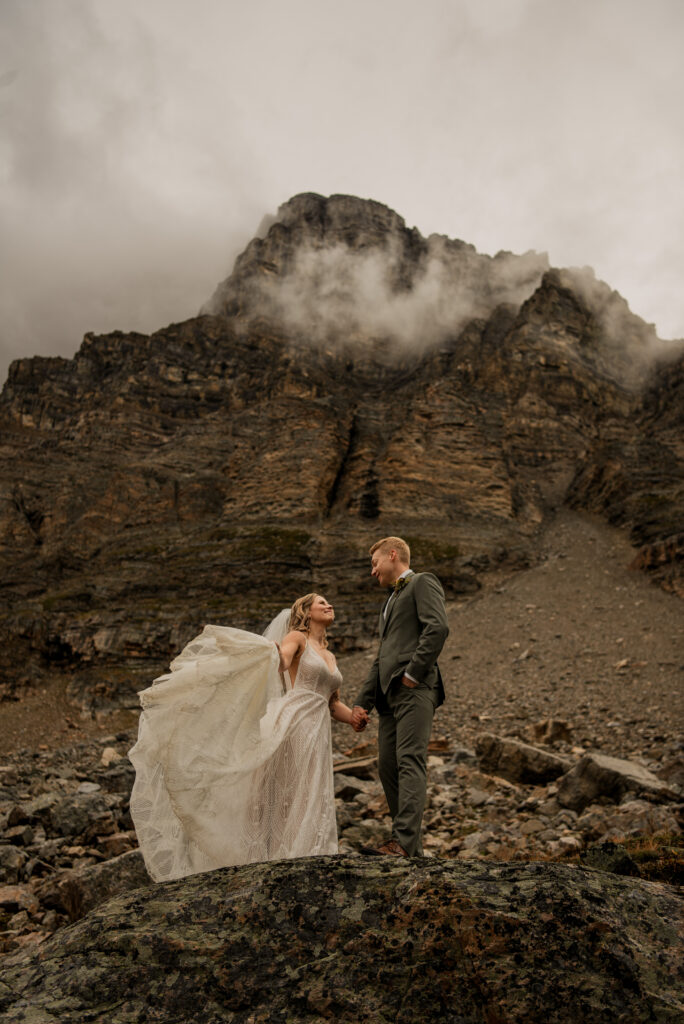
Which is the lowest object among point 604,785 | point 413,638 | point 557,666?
point 557,666

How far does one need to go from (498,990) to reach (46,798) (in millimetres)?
8994

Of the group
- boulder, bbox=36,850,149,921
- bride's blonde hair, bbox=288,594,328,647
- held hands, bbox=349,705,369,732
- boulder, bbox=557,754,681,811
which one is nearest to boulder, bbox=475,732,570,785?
boulder, bbox=557,754,681,811

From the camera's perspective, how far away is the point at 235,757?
176 inches

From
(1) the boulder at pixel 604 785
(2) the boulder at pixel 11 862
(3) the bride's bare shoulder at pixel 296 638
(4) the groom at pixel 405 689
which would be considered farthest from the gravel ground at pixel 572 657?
(2) the boulder at pixel 11 862

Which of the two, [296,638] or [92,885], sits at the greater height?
[296,638]

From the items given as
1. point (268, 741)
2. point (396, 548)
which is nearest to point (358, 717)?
point (268, 741)

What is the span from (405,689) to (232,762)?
4.83ft

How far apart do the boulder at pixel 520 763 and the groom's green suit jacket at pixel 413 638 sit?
5.54 m

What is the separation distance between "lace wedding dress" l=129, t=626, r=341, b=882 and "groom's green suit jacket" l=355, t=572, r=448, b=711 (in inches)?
22.2

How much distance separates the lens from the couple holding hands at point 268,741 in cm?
426

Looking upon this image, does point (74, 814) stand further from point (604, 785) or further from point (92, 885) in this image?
point (604, 785)

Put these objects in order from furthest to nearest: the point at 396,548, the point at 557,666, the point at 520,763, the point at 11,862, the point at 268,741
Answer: the point at 557,666 < the point at 520,763 < the point at 11,862 < the point at 396,548 < the point at 268,741

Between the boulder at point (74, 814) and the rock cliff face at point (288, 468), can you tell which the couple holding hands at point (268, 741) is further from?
the rock cliff face at point (288, 468)

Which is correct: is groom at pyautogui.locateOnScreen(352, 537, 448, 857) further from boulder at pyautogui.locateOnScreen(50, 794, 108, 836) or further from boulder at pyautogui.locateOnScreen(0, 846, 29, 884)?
boulder at pyautogui.locateOnScreen(50, 794, 108, 836)
